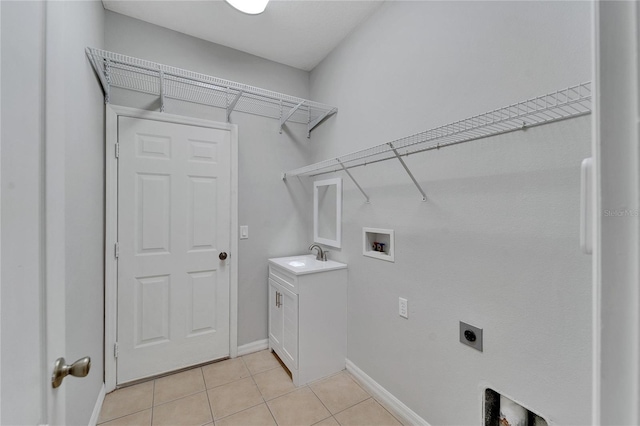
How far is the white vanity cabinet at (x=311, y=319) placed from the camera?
197 centimetres

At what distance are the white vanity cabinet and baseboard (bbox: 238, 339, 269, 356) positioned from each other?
0.27 metres

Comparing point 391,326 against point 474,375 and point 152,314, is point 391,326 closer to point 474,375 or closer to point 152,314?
point 474,375

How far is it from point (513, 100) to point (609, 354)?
1.22 metres

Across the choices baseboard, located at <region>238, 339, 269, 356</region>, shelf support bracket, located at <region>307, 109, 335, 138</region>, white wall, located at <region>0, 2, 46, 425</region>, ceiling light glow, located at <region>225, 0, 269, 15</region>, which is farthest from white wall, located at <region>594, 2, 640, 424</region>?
baseboard, located at <region>238, 339, 269, 356</region>

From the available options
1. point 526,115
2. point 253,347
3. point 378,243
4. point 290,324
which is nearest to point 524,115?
point 526,115

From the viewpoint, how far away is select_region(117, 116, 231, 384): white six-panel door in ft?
6.53

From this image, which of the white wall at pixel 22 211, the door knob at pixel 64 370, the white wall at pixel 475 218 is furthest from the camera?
the white wall at pixel 475 218

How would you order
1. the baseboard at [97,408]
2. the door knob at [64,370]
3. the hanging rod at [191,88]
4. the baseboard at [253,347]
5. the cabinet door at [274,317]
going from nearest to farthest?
the door knob at [64,370] → the baseboard at [97,408] → the hanging rod at [191,88] → the cabinet door at [274,317] → the baseboard at [253,347]

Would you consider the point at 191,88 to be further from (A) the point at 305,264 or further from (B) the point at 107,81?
(A) the point at 305,264

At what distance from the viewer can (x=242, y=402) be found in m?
1.80

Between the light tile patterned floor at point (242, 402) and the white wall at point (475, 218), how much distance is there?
247 mm

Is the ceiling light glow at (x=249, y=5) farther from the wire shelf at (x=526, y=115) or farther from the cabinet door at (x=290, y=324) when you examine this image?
the cabinet door at (x=290, y=324)

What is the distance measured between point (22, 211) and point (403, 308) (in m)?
1.73

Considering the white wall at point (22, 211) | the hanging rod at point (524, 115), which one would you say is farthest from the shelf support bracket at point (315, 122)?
the white wall at point (22, 211)
